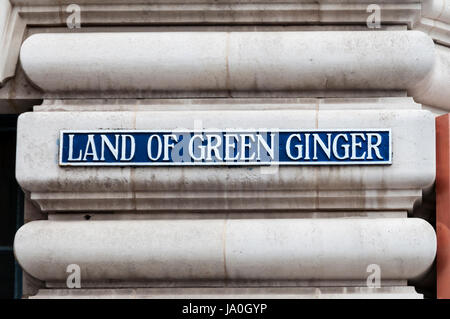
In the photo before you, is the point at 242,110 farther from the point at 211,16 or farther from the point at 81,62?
the point at 81,62

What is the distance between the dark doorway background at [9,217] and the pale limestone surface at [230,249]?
711 millimetres

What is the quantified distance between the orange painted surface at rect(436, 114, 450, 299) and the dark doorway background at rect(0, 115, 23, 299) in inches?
175

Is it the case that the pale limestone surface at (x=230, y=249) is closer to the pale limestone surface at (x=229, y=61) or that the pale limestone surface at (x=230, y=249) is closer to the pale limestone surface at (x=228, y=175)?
the pale limestone surface at (x=228, y=175)

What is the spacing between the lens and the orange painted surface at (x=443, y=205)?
802 cm

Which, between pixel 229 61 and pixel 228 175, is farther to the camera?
pixel 229 61

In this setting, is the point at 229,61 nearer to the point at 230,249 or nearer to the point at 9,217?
the point at 230,249

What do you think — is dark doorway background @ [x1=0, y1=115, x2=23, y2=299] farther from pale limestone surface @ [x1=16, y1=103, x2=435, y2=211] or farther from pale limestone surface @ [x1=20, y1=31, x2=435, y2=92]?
pale limestone surface @ [x1=20, y1=31, x2=435, y2=92]

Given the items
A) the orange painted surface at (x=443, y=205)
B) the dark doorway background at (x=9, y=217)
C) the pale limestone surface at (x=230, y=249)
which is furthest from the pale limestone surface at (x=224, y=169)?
the dark doorway background at (x=9, y=217)

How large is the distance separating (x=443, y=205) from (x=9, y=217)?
463 centimetres

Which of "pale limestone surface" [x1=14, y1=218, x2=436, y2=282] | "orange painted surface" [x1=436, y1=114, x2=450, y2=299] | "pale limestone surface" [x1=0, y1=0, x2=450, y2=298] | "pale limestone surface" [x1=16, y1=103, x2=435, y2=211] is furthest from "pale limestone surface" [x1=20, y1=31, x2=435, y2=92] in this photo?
"pale limestone surface" [x1=14, y1=218, x2=436, y2=282]

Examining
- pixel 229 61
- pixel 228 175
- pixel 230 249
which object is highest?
pixel 229 61

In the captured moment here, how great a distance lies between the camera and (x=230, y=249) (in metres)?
8.02

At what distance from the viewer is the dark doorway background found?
886 cm

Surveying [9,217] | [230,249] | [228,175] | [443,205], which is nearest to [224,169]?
[228,175]
